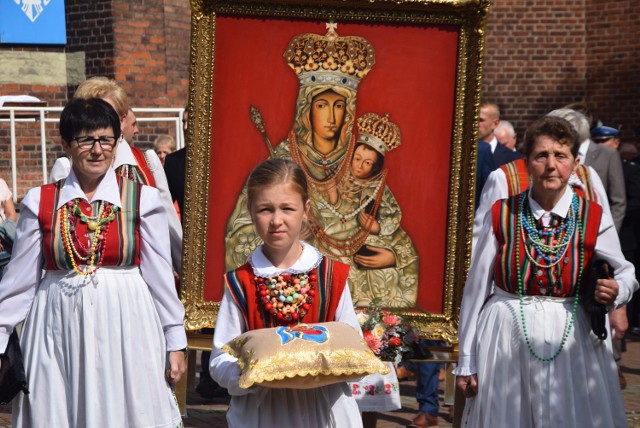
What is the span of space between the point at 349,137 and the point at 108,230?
2319 mm

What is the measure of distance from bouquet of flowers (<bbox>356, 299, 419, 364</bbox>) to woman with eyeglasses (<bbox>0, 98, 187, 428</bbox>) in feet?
5.95

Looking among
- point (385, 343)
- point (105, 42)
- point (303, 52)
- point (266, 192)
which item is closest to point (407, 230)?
point (385, 343)

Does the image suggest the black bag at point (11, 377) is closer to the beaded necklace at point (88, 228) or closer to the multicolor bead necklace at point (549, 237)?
the beaded necklace at point (88, 228)

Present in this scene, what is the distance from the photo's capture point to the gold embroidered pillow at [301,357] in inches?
160

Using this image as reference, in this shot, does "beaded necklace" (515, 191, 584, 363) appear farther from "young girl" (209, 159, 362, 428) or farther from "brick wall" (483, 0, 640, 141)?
"brick wall" (483, 0, 640, 141)

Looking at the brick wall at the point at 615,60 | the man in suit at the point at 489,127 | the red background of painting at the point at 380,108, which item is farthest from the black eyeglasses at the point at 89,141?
the brick wall at the point at 615,60

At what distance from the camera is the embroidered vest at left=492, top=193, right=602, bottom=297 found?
18.4ft

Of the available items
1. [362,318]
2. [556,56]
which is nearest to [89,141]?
[362,318]

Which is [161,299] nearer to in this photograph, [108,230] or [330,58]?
[108,230]

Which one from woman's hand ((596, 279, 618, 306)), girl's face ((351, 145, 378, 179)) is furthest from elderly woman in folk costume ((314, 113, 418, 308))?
woman's hand ((596, 279, 618, 306))

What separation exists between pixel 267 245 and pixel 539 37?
46.3ft

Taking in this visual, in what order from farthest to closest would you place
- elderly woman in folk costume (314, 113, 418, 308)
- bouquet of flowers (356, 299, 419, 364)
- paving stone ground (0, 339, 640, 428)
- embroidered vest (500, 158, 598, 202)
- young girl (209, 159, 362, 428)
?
paving stone ground (0, 339, 640, 428) → elderly woman in folk costume (314, 113, 418, 308) → bouquet of flowers (356, 299, 419, 364) → embroidered vest (500, 158, 598, 202) → young girl (209, 159, 362, 428)

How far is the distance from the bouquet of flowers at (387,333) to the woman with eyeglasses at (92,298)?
1813mm

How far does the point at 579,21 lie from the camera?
18.0 meters
